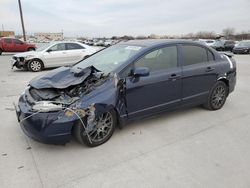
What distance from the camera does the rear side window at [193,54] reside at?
388cm

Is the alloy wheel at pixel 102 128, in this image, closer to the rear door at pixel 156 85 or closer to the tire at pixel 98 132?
the tire at pixel 98 132

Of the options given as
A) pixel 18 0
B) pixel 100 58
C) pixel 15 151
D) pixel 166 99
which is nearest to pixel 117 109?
pixel 166 99

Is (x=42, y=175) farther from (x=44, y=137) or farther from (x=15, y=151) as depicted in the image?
(x=15, y=151)

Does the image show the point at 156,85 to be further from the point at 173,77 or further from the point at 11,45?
the point at 11,45

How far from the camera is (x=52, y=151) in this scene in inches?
115

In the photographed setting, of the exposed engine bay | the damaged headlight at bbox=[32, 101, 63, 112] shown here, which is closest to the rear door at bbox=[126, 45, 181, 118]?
the exposed engine bay

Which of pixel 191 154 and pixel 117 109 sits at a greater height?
pixel 117 109

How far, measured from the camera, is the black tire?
170 inches

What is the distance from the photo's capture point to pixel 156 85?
11.3 ft

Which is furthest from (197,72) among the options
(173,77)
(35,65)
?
(35,65)

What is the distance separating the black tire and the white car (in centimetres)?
749

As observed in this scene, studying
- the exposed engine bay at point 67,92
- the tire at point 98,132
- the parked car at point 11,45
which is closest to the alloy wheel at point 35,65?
the exposed engine bay at point 67,92

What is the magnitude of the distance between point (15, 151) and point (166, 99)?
2432 mm

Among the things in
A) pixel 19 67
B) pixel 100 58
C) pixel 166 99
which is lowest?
pixel 19 67
